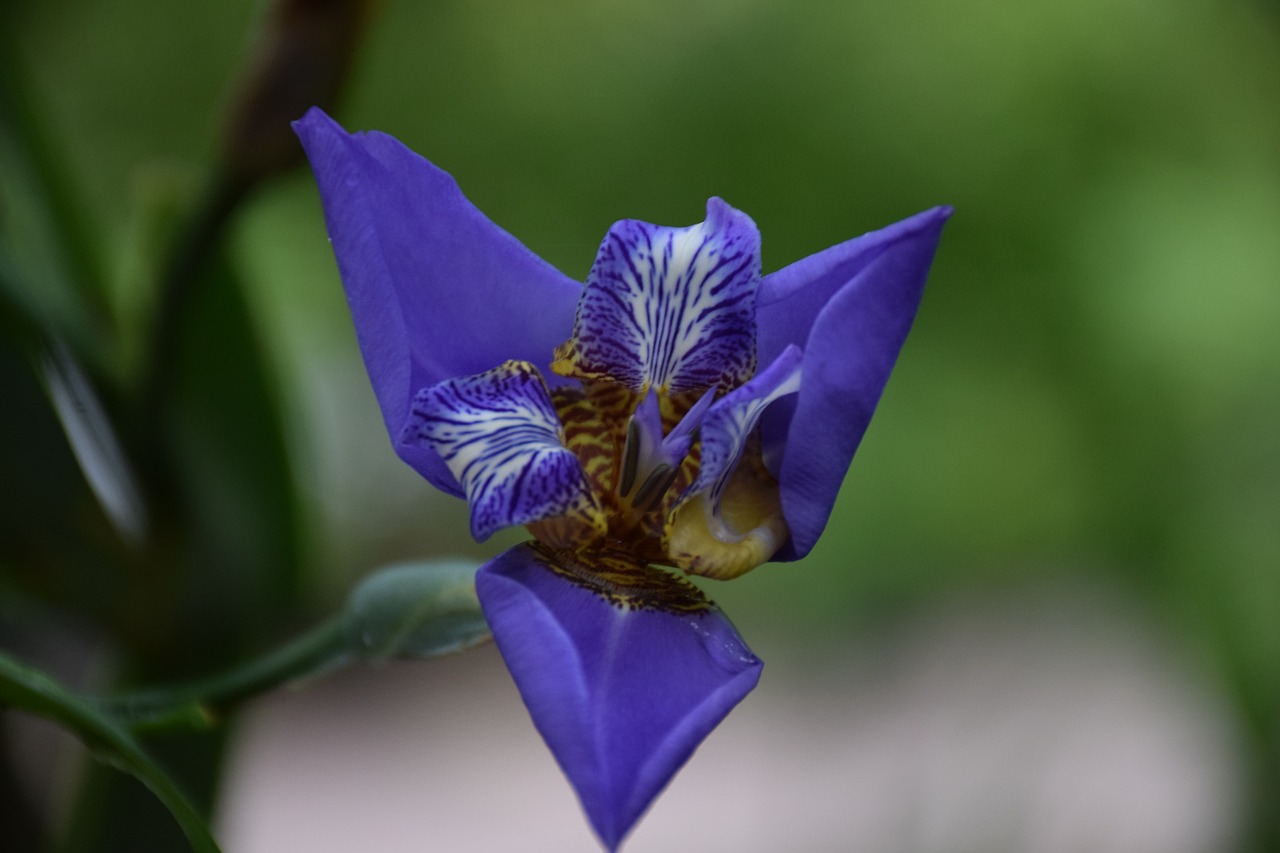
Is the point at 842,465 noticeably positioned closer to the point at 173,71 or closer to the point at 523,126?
the point at 523,126

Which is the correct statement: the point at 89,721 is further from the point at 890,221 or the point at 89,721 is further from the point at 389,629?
the point at 890,221

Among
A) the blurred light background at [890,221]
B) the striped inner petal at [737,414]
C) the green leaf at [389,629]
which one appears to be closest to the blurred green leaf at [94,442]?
the green leaf at [389,629]

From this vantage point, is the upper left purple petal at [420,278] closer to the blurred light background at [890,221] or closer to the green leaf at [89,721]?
the green leaf at [89,721]

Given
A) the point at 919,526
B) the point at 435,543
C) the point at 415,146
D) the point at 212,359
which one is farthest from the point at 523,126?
the point at 212,359

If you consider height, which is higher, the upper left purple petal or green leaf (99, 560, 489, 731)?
the upper left purple petal

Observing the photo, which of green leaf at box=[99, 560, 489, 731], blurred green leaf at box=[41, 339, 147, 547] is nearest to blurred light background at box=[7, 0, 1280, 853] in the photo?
blurred green leaf at box=[41, 339, 147, 547]

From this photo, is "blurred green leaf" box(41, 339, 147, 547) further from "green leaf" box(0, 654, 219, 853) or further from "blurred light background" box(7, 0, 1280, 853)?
"blurred light background" box(7, 0, 1280, 853)
